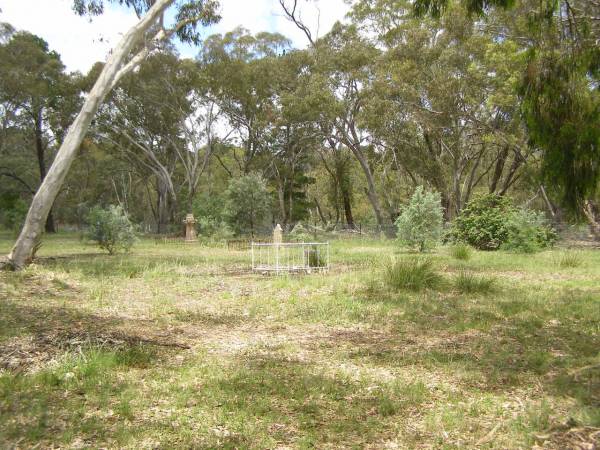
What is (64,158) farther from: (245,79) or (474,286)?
(245,79)

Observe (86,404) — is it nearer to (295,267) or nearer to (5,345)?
(5,345)

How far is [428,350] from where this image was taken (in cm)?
539

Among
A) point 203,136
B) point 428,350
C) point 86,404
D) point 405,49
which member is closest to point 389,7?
point 405,49

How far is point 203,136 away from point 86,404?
29.9 meters

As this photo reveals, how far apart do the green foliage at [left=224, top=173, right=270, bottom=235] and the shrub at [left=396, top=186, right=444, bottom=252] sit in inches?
341

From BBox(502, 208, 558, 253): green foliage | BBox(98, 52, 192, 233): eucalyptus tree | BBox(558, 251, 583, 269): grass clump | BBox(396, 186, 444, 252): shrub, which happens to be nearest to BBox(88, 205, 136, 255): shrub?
BBox(396, 186, 444, 252): shrub

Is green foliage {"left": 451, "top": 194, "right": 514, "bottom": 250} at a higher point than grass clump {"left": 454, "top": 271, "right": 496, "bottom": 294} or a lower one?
higher

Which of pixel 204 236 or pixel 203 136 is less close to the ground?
pixel 203 136

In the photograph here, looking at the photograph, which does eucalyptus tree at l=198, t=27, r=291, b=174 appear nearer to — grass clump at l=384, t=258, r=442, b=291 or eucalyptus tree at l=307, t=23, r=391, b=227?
eucalyptus tree at l=307, t=23, r=391, b=227

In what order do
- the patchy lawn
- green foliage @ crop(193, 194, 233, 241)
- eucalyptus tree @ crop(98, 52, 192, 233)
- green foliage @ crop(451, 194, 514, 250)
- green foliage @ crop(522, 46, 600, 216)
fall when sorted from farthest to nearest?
eucalyptus tree @ crop(98, 52, 192, 233) < green foliage @ crop(193, 194, 233, 241) < green foliage @ crop(451, 194, 514, 250) < green foliage @ crop(522, 46, 600, 216) < the patchy lawn

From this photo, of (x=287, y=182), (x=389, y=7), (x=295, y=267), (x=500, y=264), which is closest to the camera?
(x=295, y=267)

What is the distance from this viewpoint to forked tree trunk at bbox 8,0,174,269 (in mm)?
10742

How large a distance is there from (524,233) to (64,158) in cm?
1364

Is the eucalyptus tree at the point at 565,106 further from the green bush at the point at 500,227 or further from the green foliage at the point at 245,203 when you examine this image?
the green foliage at the point at 245,203
